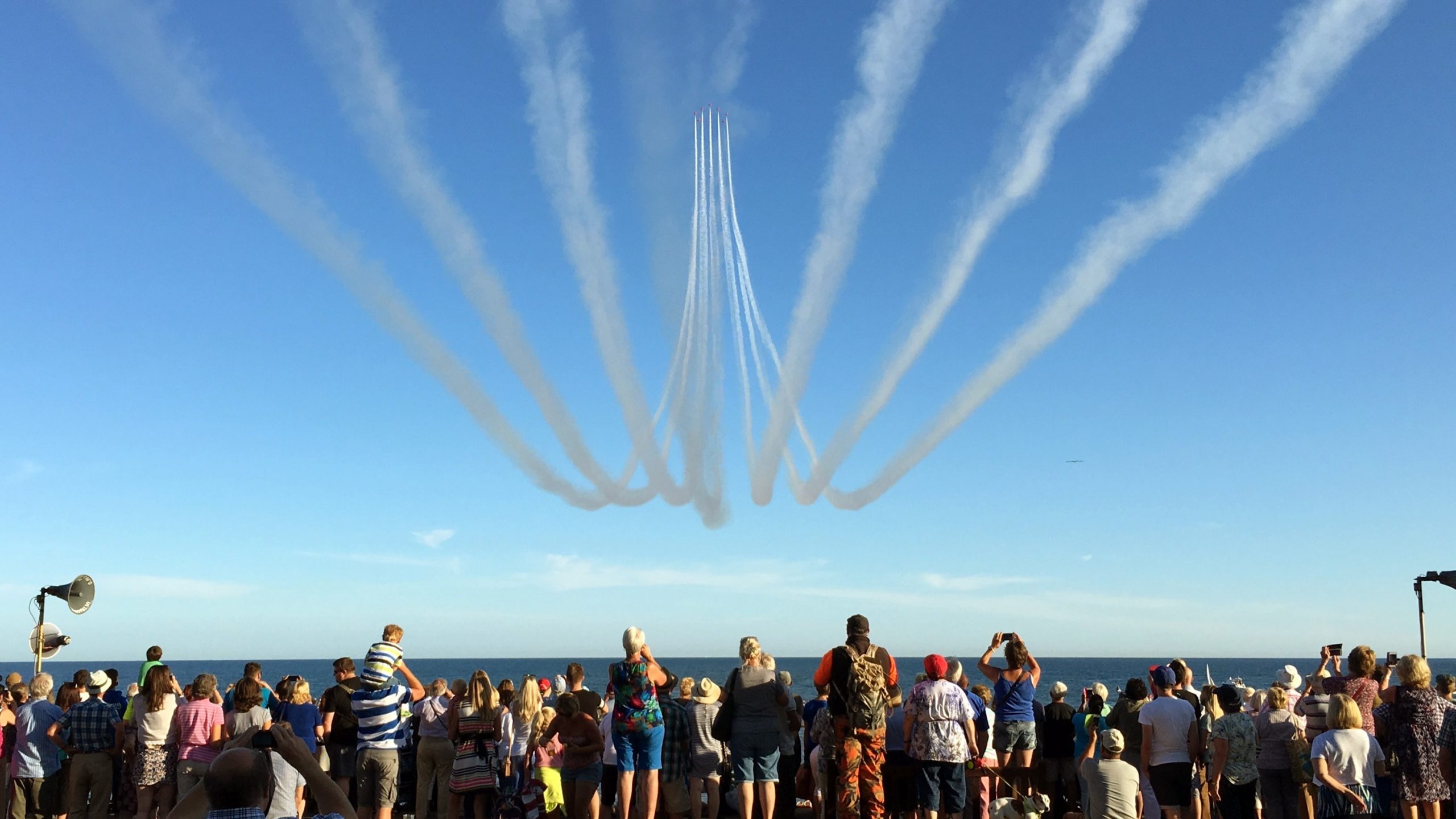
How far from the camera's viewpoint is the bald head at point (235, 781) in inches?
142

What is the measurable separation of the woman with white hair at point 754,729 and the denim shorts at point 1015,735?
2.14 m

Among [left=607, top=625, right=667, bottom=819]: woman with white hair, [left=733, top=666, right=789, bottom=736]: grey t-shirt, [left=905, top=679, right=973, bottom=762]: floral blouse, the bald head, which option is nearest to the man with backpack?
[left=905, top=679, right=973, bottom=762]: floral blouse

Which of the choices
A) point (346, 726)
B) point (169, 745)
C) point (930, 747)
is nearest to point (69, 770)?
point (169, 745)

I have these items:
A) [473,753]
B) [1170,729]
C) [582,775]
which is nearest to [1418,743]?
[1170,729]

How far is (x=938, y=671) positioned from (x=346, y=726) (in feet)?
16.0

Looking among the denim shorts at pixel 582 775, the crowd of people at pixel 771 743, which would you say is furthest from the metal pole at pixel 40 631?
the denim shorts at pixel 582 775

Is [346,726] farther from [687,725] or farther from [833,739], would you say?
[833,739]

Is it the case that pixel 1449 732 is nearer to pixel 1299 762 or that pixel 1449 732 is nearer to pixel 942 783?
pixel 1299 762

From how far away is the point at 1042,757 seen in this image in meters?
9.89

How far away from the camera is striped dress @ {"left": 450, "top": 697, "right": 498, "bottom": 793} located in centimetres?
924

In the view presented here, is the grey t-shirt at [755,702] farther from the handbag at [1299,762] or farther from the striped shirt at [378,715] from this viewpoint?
the handbag at [1299,762]

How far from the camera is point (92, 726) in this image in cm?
943

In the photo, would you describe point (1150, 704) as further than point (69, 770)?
No

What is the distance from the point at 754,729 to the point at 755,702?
209mm
